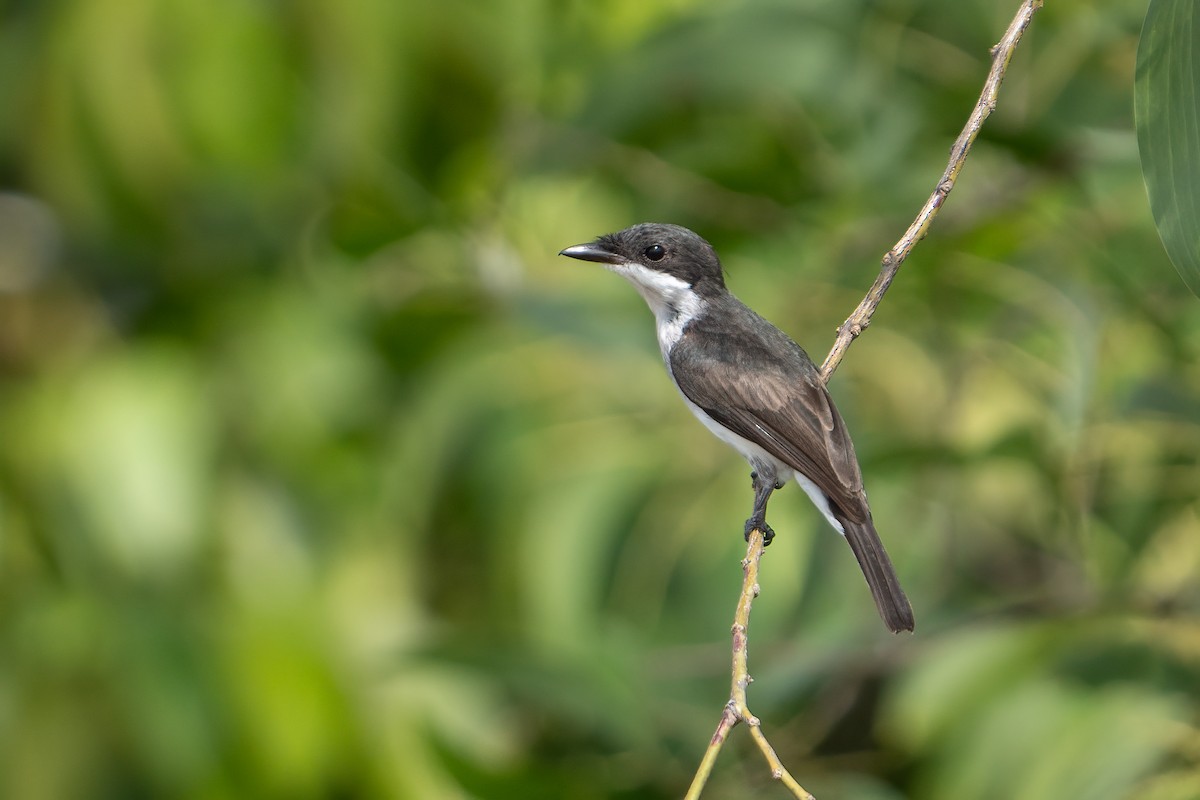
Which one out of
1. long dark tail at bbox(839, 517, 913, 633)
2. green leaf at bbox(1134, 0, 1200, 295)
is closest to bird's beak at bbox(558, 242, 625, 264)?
long dark tail at bbox(839, 517, 913, 633)

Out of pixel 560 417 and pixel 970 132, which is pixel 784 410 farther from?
pixel 560 417

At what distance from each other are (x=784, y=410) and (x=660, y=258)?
0.53 metres

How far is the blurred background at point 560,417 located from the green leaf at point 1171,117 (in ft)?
5.77

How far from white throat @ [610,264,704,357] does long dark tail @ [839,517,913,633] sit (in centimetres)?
63

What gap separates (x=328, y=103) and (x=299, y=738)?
2316 mm

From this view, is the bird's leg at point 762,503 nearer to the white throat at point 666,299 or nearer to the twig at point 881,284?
the white throat at point 666,299

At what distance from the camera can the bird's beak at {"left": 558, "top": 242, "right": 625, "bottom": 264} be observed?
10.3 ft

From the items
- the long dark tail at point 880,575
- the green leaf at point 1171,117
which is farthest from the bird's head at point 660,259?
the green leaf at point 1171,117

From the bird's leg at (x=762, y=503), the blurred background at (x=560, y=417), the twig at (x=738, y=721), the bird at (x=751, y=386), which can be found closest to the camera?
the twig at (x=738, y=721)

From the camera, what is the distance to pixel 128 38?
5113mm

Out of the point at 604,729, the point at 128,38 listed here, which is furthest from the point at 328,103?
the point at 604,729

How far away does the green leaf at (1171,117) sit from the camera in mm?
1623

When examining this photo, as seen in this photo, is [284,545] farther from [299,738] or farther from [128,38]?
[128,38]

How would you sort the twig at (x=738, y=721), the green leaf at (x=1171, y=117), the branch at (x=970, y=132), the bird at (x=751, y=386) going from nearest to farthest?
the green leaf at (x=1171, y=117), the twig at (x=738, y=721), the branch at (x=970, y=132), the bird at (x=751, y=386)
